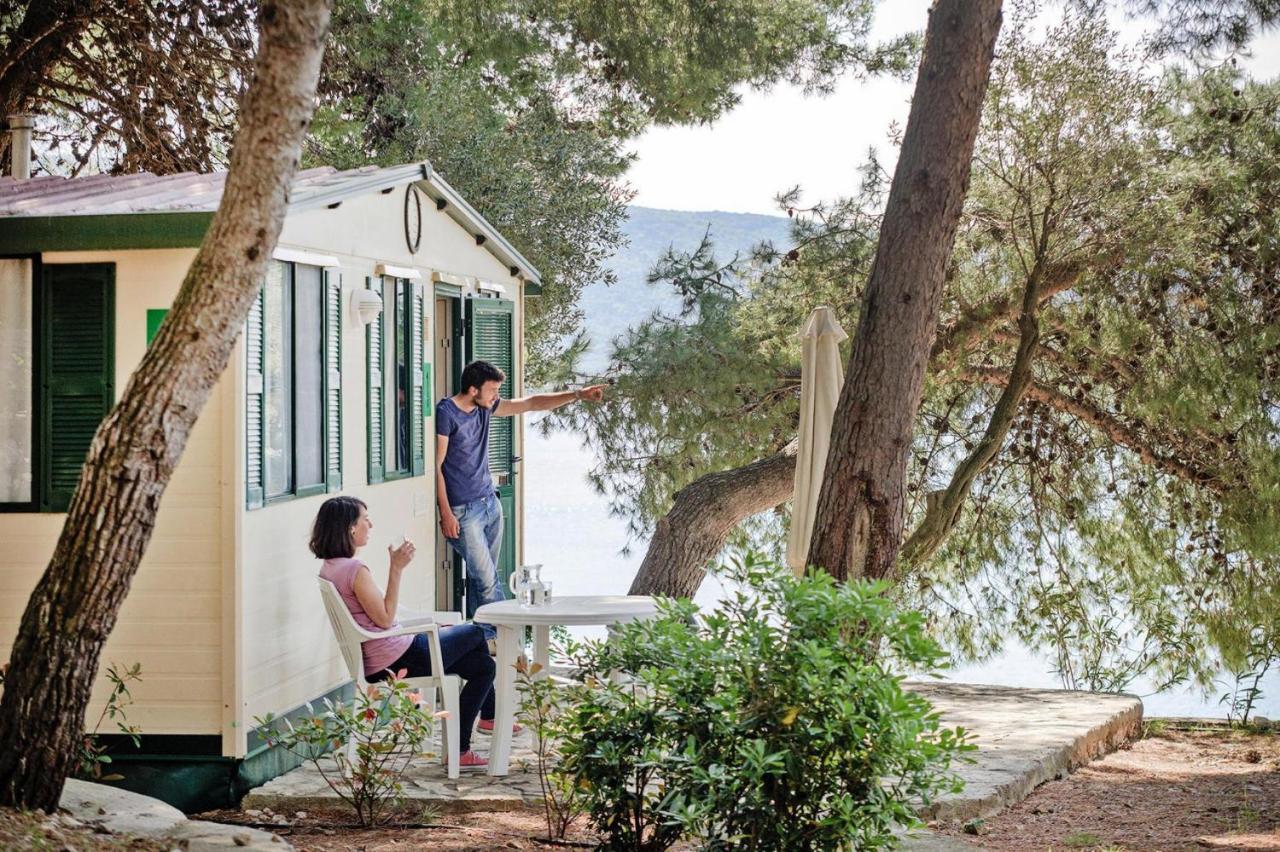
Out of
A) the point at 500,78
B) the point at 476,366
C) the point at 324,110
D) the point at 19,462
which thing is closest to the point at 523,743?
the point at 476,366

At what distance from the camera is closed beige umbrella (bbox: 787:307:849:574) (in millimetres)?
7676

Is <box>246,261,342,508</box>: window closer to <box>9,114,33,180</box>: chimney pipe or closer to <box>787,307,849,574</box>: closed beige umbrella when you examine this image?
<box>9,114,33,180</box>: chimney pipe

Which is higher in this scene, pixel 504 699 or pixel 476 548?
pixel 476 548

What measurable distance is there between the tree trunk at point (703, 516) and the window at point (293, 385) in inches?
213

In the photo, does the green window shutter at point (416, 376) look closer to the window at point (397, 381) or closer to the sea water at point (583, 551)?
the window at point (397, 381)

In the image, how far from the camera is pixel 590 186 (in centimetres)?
1520

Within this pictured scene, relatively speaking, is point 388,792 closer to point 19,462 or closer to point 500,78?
point 19,462

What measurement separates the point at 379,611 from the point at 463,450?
67.5 inches

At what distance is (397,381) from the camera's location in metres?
7.58

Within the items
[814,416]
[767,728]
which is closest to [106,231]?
[767,728]

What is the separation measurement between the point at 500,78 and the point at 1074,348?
6.97m

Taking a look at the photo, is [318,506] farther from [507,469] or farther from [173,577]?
[507,469]

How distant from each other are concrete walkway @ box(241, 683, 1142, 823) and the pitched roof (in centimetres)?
219

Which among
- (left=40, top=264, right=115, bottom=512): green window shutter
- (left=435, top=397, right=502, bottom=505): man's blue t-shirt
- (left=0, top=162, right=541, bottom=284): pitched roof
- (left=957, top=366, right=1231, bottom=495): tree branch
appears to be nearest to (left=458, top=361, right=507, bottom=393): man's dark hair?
(left=435, top=397, right=502, bottom=505): man's blue t-shirt
